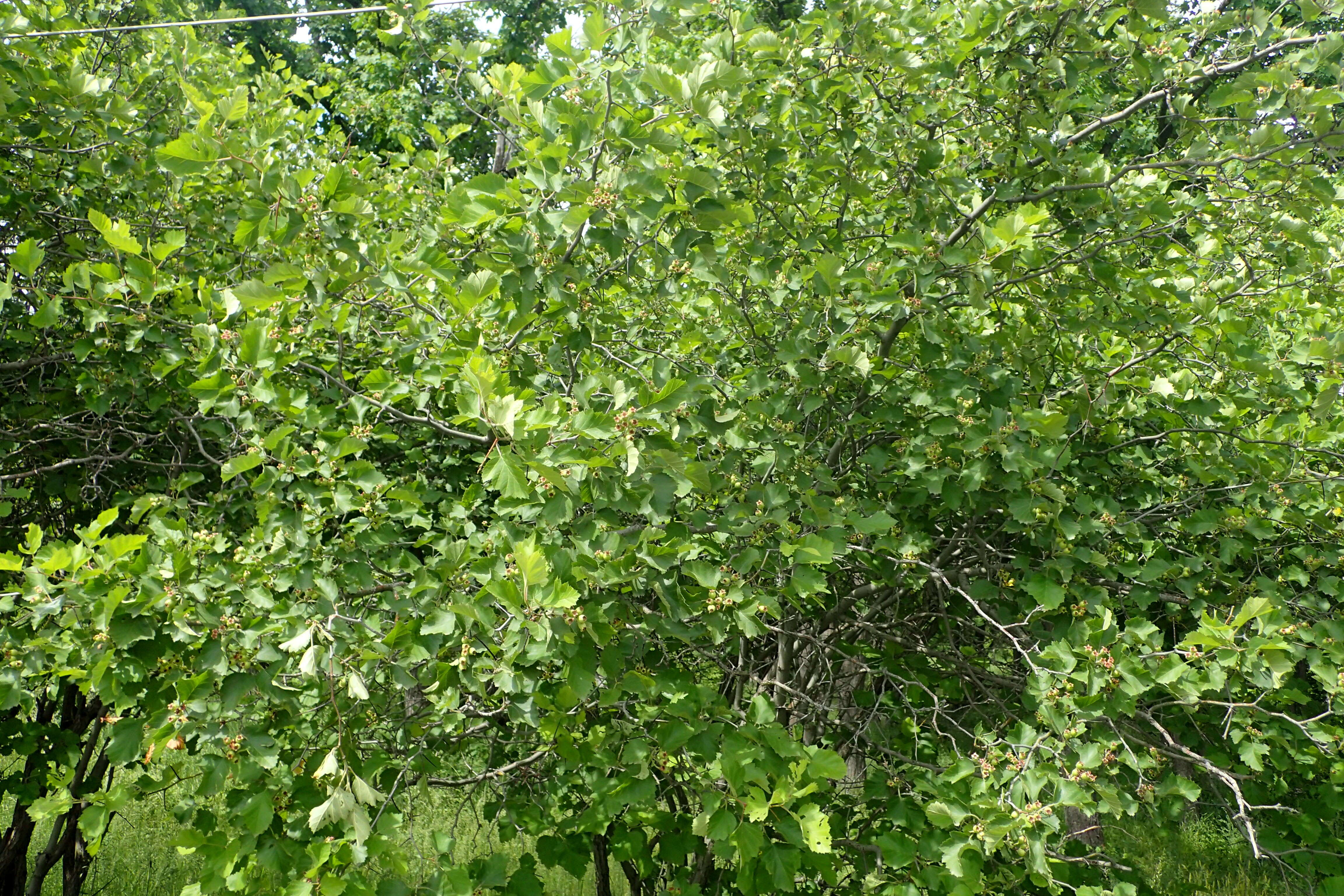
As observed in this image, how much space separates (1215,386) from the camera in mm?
2924

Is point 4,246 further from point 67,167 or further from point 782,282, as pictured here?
point 782,282

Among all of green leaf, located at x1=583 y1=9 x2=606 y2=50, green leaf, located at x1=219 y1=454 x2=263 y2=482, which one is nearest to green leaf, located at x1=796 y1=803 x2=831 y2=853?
green leaf, located at x1=219 y1=454 x2=263 y2=482

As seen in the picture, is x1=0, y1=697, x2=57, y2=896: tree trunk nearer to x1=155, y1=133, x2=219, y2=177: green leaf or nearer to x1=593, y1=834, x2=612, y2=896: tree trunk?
x1=593, y1=834, x2=612, y2=896: tree trunk

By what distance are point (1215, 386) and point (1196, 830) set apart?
6295 mm

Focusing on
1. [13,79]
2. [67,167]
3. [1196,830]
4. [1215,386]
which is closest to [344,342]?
[13,79]

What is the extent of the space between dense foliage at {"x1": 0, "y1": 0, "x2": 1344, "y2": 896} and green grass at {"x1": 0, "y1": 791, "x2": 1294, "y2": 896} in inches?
57.1

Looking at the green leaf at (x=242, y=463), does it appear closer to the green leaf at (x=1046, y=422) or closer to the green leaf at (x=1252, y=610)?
the green leaf at (x=1046, y=422)

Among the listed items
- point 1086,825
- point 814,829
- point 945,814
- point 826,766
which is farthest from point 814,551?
point 1086,825

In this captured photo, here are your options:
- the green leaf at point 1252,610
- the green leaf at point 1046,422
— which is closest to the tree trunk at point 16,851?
the green leaf at point 1046,422

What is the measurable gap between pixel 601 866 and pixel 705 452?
1876 mm

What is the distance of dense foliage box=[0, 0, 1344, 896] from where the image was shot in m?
2.08

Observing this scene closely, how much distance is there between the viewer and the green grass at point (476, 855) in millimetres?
5039

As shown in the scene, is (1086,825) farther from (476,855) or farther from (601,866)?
(476,855)

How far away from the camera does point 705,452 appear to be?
105 inches
